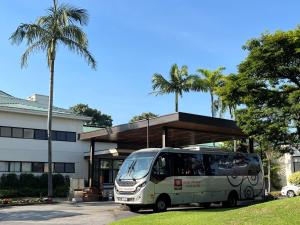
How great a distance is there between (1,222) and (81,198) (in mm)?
12975

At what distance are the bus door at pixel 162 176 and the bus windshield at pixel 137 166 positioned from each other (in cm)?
31

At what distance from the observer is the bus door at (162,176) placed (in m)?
20.3

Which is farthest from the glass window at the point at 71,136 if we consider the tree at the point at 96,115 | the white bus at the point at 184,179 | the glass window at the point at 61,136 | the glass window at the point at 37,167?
the tree at the point at 96,115

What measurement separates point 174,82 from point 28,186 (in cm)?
1647

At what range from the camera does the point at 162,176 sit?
67.8 feet

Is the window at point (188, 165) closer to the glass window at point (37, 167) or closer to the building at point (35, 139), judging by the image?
the building at point (35, 139)

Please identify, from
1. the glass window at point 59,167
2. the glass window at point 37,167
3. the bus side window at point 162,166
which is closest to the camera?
the bus side window at point 162,166

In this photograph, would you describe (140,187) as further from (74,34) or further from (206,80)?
(206,80)

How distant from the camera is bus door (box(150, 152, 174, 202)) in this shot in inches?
801

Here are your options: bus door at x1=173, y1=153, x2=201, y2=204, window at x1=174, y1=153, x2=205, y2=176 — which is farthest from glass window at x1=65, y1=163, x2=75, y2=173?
bus door at x1=173, y1=153, x2=201, y2=204

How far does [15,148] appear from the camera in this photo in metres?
37.7

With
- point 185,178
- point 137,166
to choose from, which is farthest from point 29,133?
point 185,178

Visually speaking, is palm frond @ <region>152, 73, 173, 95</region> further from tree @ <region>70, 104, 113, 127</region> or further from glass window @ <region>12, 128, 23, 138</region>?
tree @ <region>70, 104, 113, 127</region>

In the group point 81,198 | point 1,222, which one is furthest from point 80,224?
point 81,198
